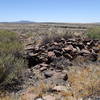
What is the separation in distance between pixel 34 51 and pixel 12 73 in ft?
12.2

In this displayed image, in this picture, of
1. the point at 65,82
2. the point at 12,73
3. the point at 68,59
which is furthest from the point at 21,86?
the point at 68,59

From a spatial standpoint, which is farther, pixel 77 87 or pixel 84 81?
pixel 84 81

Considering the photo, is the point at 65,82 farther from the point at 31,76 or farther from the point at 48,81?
the point at 31,76

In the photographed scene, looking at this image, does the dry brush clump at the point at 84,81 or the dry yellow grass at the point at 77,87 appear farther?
the dry brush clump at the point at 84,81

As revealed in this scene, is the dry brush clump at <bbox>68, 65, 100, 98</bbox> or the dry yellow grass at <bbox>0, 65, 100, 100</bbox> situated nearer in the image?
the dry yellow grass at <bbox>0, 65, 100, 100</bbox>

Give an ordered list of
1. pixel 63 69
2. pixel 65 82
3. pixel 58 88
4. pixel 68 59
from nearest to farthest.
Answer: pixel 58 88, pixel 65 82, pixel 63 69, pixel 68 59

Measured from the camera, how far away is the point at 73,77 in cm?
723

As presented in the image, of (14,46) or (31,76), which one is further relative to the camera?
(14,46)

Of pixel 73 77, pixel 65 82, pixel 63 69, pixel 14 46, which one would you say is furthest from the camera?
pixel 14 46

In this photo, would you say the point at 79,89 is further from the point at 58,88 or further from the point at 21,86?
the point at 21,86

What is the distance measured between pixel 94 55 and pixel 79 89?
4.11 meters

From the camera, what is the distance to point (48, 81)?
6797 millimetres

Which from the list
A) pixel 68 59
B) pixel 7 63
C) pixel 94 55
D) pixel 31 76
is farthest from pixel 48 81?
pixel 94 55

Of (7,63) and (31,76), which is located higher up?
(7,63)
